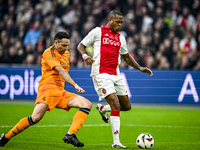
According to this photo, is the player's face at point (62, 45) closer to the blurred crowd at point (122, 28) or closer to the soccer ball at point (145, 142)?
the soccer ball at point (145, 142)

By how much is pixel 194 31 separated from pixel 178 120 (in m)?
6.03

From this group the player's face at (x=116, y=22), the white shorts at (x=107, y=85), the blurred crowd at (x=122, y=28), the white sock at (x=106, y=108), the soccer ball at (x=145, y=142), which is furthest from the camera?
the blurred crowd at (x=122, y=28)

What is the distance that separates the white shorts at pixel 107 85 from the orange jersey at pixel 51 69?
72 centimetres

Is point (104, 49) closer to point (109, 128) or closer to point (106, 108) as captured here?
point (106, 108)

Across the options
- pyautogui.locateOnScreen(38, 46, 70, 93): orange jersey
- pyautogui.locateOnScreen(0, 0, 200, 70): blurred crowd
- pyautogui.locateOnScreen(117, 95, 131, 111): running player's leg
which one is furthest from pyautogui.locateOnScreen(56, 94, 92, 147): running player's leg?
pyautogui.locateOnScreen(0, 0, 200, 70): blurred crowd

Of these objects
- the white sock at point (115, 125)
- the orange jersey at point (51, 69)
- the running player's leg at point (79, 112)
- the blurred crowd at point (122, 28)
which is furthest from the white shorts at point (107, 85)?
the blurred crowd at point (122, 28)

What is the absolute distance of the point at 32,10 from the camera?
760 inches

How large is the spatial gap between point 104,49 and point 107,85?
724 mm

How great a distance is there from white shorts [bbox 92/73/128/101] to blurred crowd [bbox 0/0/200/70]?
7.77 m

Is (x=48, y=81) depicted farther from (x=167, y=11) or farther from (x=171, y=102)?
(x=167, y=11)

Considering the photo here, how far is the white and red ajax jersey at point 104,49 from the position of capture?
7035mm

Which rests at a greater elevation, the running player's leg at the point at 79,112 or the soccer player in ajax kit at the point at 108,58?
the soccer player in ajax kit at the point at 108,58

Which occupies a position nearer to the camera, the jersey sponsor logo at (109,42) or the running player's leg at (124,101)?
the jersey sponsor logo at (109,42)

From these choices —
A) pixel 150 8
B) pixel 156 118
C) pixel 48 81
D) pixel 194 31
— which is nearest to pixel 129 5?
pixel 150 8
